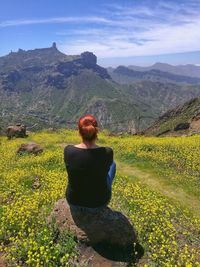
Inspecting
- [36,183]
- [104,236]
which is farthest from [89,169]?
[36,183]

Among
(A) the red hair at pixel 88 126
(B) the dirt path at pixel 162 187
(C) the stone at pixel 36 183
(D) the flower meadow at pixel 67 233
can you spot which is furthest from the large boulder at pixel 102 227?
(C) the stone at pixel 36 183

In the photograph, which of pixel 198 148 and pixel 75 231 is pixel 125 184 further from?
pixel 198 148

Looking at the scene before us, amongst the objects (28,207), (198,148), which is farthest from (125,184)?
(198,148)

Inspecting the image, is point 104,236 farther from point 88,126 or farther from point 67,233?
point 88,126

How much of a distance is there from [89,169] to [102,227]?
198cm

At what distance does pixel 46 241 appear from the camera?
12742 mm

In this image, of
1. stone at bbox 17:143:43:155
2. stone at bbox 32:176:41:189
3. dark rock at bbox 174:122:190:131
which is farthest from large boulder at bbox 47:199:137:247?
dark rock at bbox 174:122:190:131

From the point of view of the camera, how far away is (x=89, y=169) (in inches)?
457

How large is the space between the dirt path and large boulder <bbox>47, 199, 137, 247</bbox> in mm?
6952

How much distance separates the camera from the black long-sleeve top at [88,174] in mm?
11523

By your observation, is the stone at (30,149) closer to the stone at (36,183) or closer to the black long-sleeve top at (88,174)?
the stone at (36,183)

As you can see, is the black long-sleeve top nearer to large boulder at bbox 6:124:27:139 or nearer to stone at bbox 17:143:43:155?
stone at bbox 17:143:43:155

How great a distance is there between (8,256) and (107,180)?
4093 millimetres

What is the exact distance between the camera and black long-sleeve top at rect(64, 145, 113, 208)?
11523 millimetres
